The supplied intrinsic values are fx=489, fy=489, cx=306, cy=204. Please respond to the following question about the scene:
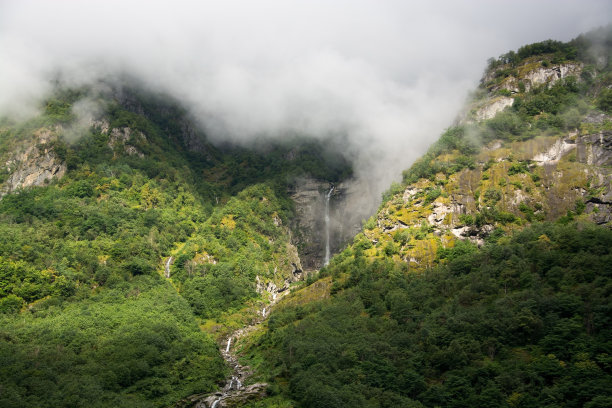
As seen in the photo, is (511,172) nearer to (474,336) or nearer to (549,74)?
(549,74)

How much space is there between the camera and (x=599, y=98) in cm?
15125

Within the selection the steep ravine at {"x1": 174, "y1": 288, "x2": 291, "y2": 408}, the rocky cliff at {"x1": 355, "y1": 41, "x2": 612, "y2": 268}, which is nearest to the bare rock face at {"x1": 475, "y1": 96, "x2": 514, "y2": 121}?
the rocky cliff at {"x1": 355, "y1": 41, "x2": 612, "y2": 268}

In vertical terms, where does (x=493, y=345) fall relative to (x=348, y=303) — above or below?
below

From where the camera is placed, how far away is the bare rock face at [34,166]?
181 metres

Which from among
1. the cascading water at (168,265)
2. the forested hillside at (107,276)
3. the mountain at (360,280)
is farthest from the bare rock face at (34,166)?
the cascading water at (168,265)

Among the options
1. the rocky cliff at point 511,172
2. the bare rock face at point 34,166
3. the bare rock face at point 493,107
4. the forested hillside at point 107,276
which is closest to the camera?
the forested hillside at point 107,276

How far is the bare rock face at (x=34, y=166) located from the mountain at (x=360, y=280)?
0.81m

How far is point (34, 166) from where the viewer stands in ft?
604

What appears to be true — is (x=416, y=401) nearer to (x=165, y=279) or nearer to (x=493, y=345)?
(x=493, y=345)

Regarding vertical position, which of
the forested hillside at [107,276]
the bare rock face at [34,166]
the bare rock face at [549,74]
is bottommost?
the forested hillside at [107,276]

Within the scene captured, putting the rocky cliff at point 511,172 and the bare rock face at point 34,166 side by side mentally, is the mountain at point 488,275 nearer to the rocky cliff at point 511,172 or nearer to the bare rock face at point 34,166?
the rocky cliff at point 511,172

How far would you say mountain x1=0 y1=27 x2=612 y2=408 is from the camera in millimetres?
80250

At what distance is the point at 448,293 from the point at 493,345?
24436 millimetres

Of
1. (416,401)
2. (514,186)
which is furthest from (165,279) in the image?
(514,186)
